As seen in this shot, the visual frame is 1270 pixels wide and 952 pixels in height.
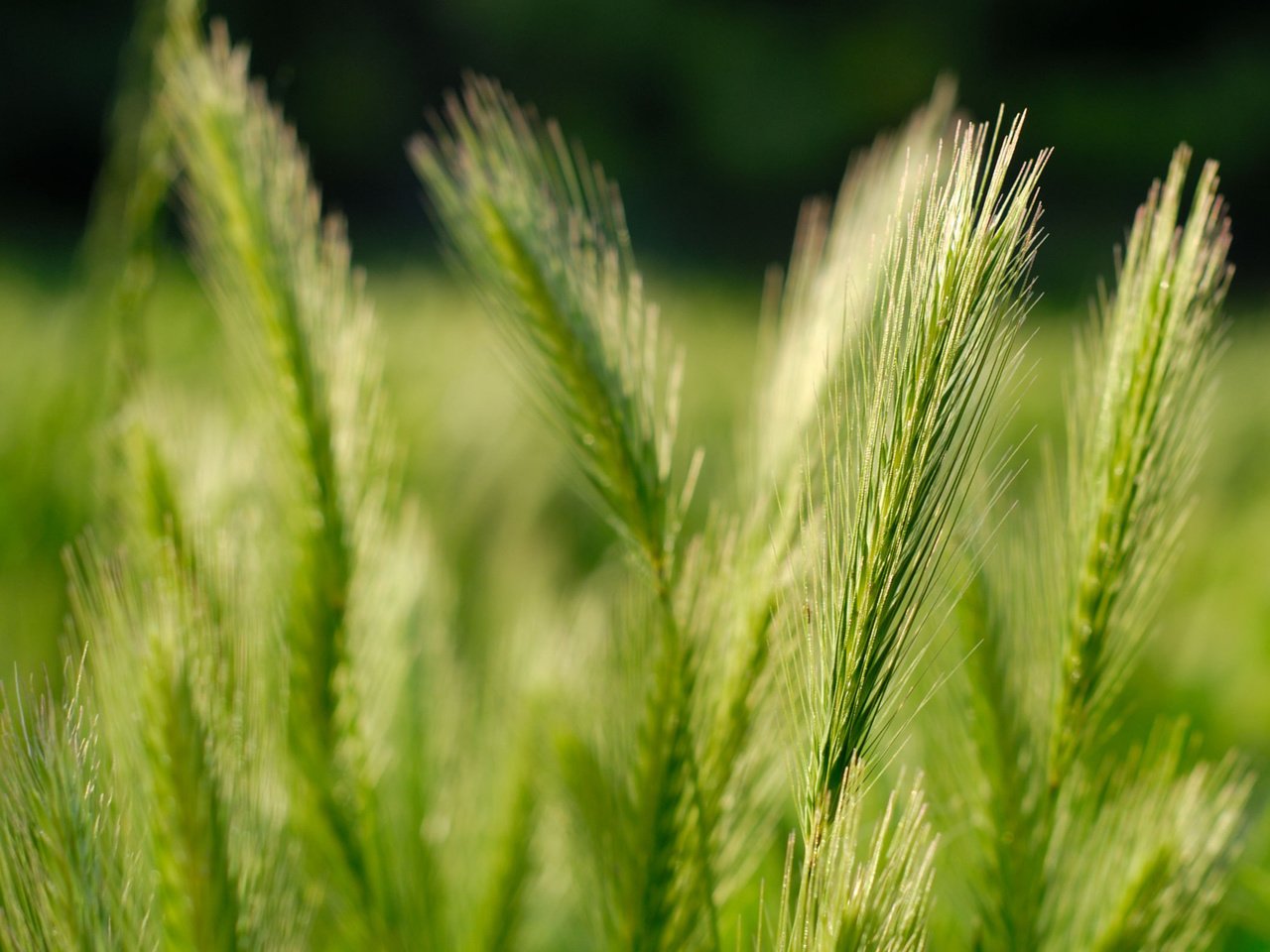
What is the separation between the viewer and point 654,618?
29cm

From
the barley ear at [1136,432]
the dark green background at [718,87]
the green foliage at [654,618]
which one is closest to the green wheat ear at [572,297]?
the green foliage at [654,618]

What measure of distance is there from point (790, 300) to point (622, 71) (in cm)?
618

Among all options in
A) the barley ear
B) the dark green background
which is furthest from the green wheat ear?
the dark green background

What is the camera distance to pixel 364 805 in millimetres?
342

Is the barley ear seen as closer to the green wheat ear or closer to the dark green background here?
the green wheat ear

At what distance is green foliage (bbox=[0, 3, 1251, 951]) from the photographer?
219 millimetres

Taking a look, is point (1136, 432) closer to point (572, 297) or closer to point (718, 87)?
point (572, 297)

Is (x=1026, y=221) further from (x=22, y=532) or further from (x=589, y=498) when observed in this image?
(x=22, y=532)

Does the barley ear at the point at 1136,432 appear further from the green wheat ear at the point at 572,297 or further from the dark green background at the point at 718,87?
the dark green background at the point at 718,87

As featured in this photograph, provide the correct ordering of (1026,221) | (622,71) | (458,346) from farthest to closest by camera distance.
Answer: (622,71) → (458,346) → (1026,221)

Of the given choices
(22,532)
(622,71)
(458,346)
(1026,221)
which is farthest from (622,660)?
(622,71)

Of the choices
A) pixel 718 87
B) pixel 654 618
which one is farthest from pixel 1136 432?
pixel 718 87

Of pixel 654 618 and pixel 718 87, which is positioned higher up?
pixel 718 87

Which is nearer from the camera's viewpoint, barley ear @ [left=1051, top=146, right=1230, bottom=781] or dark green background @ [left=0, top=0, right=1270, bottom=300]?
barley ear @ [left=1051, top=146, right=1230, bottom=781]
